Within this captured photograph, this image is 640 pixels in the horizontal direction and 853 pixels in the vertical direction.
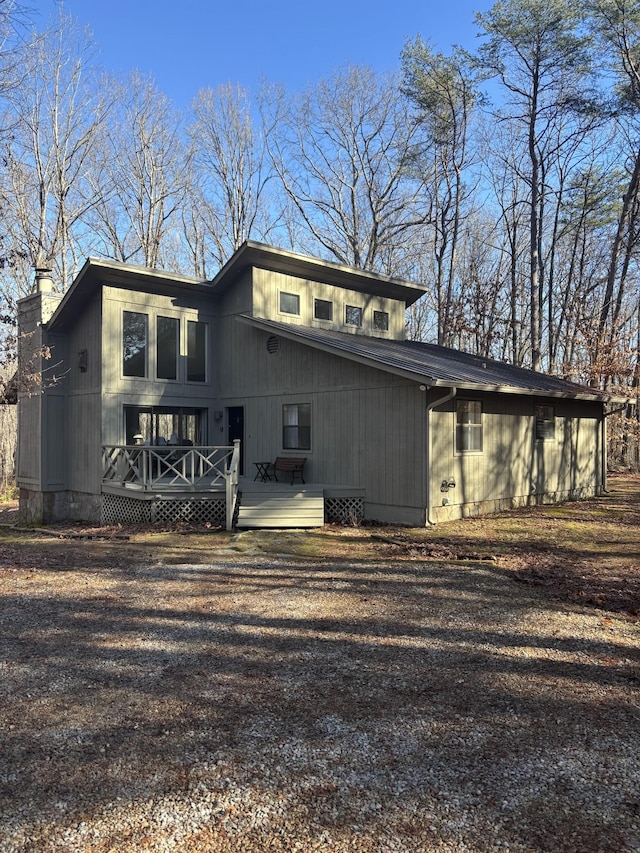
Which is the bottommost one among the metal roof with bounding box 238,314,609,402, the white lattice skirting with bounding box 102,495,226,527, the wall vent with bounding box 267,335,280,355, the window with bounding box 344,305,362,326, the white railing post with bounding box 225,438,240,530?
the white lattice skirting with bounding box 102,495,226,527

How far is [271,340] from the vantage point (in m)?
14.1

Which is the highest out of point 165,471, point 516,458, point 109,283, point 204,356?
point 109,283

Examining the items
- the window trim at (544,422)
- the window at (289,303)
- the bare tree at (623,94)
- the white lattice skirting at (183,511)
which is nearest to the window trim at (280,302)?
the window at (289,303)

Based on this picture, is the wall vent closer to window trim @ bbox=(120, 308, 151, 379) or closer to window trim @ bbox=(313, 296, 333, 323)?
window trim @ bbox=(313, 296, 333, 323)

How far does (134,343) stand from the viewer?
14148mm

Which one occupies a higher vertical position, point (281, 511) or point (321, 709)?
point (281, 511)

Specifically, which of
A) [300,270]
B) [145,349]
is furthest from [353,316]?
[145,349]

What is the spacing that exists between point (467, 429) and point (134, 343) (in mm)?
7958

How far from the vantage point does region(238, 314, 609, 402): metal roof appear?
10723 mm

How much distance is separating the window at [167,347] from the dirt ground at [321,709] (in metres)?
7.38

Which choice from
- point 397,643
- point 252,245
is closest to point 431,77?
point 252,245

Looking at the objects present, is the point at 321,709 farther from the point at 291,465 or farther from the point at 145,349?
the point at 145,349

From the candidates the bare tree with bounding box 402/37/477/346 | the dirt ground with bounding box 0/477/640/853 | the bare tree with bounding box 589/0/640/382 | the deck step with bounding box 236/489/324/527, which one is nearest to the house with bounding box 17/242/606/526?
the deck step with bounding box 236/489/324/527

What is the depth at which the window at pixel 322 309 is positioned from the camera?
15648 mm
